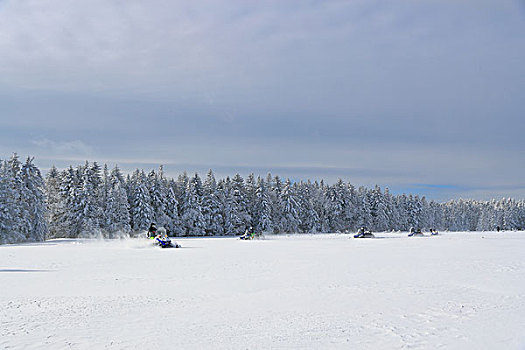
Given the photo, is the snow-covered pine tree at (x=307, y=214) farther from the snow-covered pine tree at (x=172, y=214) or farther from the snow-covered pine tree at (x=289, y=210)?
the snow-covered pine tree at (x=172, y=214)

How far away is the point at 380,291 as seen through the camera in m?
13.1

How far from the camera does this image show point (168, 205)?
70.8 m

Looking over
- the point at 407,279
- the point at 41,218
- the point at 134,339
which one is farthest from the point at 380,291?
the point at 41,218

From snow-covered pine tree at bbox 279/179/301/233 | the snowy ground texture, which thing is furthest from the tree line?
the snowy ground texture

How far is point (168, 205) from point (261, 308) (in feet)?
203

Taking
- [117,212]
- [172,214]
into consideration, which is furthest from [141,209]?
[172,214]

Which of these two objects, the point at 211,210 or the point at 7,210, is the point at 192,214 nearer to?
the point at 211,210

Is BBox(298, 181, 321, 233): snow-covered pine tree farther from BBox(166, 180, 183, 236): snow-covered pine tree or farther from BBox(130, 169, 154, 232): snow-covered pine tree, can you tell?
BBox(130, 169, 154, 232): snow-covered pine tree

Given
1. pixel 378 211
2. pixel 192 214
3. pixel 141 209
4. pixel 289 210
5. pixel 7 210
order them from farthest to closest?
1. pixel 378 211
2. pixel 289 210
3. pixel 192 214
4. pixel 141 209
5. pixel 7 210

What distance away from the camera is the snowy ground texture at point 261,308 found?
8406 mm

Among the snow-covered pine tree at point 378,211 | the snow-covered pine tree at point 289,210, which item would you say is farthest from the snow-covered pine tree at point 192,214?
the snow-covered pine tree at point 378,211

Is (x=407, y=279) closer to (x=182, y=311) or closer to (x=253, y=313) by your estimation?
(x=253, y=313)

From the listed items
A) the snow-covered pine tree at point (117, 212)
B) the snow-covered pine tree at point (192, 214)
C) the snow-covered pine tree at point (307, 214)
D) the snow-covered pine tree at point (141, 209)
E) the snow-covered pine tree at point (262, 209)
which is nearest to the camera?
the snow-covered pine tree at point (117, 212)

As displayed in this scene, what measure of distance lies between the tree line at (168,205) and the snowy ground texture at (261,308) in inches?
1492
